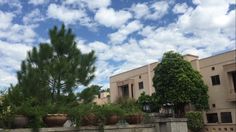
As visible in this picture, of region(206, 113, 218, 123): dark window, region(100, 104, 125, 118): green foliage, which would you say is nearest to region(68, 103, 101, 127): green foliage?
region(100, 104, 125, 118): green foliage

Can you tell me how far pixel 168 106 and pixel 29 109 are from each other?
23.5m

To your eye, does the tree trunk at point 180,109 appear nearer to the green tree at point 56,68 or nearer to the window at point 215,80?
the window at point 215,80

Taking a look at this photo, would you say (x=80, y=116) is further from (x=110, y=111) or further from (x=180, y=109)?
(x=180, y=109)

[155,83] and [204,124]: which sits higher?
[155,83]

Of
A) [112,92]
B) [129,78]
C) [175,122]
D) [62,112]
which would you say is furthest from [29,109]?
→ [112,92]

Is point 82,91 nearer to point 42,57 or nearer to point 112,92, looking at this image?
point 42,57

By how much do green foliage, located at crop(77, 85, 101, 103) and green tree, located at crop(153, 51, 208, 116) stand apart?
52.7ft

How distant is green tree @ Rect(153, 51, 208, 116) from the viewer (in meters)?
30.9

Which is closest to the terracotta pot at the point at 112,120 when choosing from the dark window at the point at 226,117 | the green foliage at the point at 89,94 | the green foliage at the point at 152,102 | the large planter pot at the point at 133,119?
the large planter pot at the point at 133,119

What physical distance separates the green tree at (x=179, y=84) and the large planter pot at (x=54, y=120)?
69.4 ft

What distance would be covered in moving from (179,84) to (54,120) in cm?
2172

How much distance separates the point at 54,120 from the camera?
10.6 metres

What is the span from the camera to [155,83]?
32.8m

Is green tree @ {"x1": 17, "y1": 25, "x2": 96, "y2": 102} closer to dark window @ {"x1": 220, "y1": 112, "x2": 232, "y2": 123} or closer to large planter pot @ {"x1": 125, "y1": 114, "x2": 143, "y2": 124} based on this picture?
large planter pot @ {"x1": 125, "y1": 114, "x2": 143, "y2": 124}
